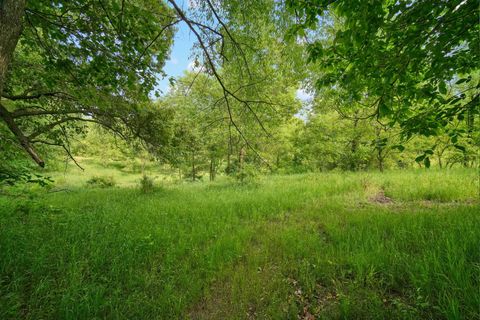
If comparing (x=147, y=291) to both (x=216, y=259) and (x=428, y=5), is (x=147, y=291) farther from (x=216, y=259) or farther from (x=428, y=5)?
(x=428, y=5)

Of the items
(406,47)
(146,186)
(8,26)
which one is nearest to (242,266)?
(8,26)

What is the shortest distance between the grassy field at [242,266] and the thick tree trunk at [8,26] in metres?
2.33

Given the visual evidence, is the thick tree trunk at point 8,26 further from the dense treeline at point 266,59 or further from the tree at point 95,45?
the tree at point 95,45

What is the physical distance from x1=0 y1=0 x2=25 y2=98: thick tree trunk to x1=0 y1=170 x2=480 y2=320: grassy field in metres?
2.33

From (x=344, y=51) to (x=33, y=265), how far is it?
201 inches

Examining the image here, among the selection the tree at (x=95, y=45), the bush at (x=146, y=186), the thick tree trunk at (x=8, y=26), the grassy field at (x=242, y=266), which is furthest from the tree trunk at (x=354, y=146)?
the thick tree trunk at (x=8, y=26)

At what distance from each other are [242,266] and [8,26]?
3.44 meters

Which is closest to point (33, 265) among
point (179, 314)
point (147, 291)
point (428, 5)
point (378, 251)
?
point (147, 291)

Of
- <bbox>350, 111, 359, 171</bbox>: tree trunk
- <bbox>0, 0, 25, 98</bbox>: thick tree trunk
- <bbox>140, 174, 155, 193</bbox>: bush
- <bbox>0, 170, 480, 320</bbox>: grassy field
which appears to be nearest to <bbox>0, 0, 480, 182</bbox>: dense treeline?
<bbox>0, 0, 25, 98</bbox>: thick tree trunk

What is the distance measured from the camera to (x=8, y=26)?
1438 mm

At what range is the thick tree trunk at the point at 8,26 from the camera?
141 cm

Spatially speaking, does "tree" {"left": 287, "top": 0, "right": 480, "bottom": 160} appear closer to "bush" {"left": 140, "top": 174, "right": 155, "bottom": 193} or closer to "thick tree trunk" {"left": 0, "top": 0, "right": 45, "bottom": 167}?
"thick tree trunk" {"left": 0, "top": 0, "right": 45, "bottom": 167}

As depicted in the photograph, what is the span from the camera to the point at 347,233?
143 inches

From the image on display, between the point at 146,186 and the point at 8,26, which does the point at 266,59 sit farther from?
the point at 146,186
